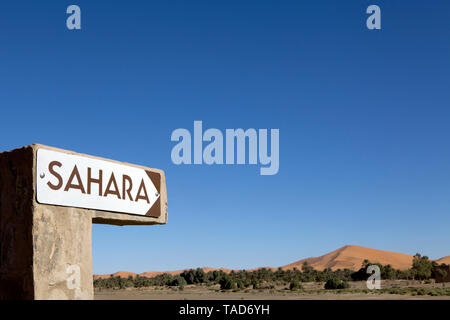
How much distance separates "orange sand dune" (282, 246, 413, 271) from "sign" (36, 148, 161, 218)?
105 metres

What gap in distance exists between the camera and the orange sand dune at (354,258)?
113206 mm

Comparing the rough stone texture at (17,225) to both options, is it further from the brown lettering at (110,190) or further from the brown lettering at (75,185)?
the brown lettering at (110,190)

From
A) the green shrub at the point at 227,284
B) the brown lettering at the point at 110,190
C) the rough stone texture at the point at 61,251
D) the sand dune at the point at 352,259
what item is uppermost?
the brown lettering at the point at 110,190

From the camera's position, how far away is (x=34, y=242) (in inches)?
240

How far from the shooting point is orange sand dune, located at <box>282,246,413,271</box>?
11321cm

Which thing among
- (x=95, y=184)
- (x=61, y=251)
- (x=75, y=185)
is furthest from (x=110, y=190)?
(x=61, y=251)

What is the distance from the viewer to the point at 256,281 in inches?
2311

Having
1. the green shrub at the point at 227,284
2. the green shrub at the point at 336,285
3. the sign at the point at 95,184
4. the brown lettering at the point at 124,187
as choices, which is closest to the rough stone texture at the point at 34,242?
the sign at the point at 95,184

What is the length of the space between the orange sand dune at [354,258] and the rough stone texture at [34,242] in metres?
107

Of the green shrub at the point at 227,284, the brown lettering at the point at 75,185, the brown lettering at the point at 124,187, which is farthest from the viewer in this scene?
the green shrub at the point at 227,284

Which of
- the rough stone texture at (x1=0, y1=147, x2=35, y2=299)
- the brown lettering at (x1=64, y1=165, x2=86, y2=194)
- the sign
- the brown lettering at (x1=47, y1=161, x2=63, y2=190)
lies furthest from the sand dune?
the rough stone texture at (x1=0, y1=147, x2=35, y2=299)
